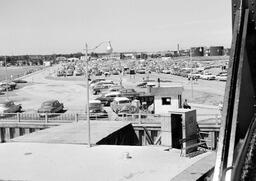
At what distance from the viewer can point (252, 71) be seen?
7.87 meters

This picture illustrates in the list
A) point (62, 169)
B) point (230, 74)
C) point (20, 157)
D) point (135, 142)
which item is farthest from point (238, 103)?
point (135, 142)

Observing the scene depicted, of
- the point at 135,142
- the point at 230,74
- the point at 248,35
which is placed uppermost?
the point at 248,35

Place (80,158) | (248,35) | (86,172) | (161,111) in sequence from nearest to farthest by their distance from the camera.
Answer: (248,35)
(86,172)
(80,158)
(161,111)

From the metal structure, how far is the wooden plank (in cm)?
1299

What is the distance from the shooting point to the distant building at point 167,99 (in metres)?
31.2

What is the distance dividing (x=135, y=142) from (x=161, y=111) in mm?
6384

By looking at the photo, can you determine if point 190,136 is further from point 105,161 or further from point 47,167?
point 47,167

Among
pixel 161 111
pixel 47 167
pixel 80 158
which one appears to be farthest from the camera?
pixel 161 111

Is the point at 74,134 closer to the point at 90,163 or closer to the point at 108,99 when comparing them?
the point at 90,163

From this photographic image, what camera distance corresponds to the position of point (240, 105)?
7.33 meters

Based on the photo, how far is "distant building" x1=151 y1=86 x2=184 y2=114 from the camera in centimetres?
3120

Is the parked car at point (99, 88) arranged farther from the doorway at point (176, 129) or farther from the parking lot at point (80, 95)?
the doorway at point (176, 129)

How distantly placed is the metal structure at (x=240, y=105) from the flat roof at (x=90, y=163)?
4.64m

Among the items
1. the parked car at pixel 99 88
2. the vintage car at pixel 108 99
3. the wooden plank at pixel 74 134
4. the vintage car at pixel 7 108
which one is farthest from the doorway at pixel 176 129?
the parked car at pixel 99 88
